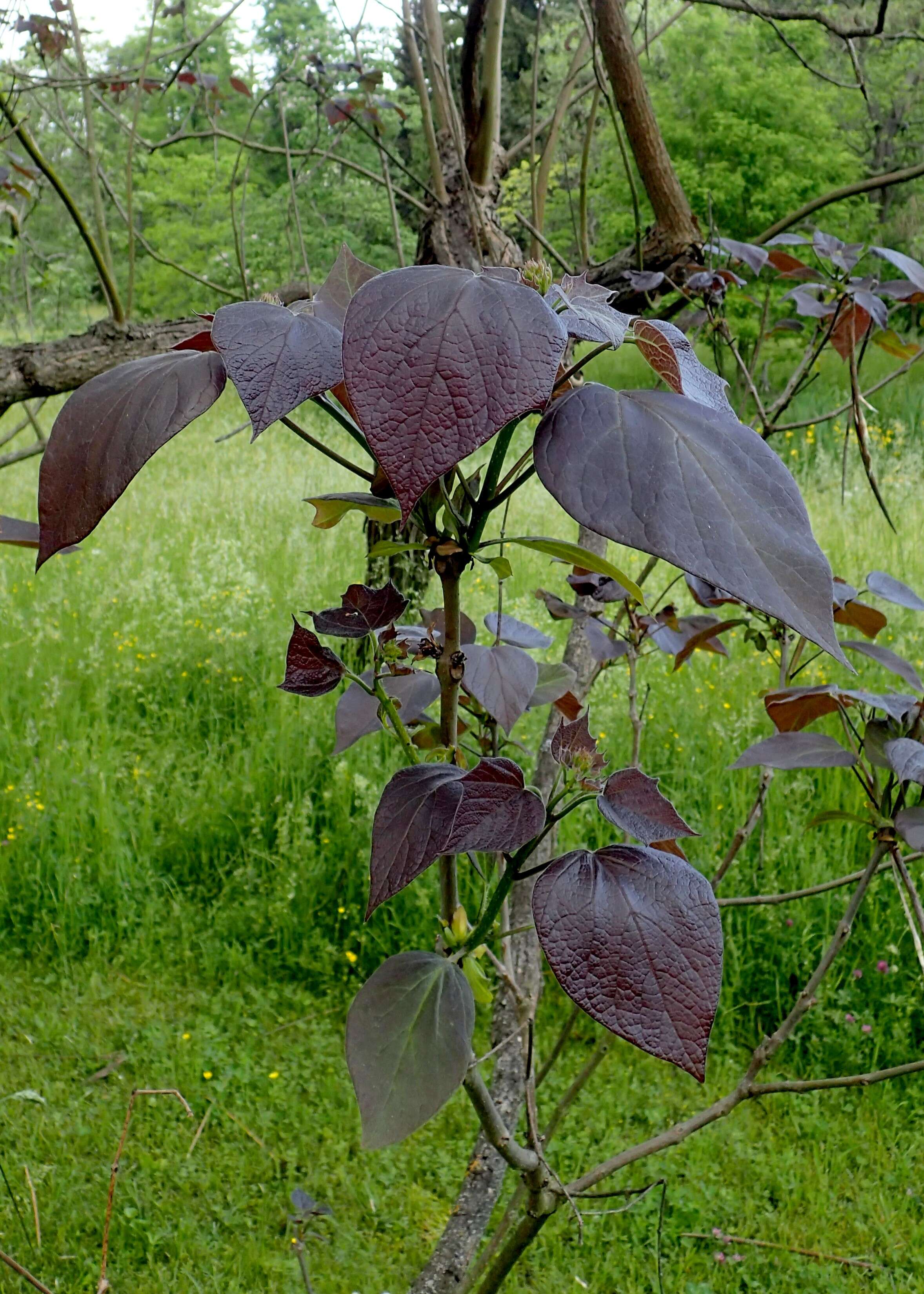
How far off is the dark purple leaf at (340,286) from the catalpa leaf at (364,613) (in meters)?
0.20

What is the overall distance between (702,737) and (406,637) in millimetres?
2215

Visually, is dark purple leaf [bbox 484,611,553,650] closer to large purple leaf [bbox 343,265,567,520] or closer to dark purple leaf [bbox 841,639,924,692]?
dark purple leaf [bbox 841,639,924,692]

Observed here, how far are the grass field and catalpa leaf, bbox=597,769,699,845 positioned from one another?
2.82 ft

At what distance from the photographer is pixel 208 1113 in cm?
199

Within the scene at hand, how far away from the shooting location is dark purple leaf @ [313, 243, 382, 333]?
63 cm

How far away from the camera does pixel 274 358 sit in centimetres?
49

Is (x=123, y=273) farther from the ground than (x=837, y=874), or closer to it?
farther from the ground

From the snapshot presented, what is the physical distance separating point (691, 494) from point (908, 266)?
1.07m

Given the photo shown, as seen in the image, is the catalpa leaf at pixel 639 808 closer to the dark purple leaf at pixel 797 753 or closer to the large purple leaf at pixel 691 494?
the large purple leaf at pixel 691 494

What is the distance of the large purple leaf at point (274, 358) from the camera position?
0.47 meters

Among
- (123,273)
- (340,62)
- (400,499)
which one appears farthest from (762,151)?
(400,499)

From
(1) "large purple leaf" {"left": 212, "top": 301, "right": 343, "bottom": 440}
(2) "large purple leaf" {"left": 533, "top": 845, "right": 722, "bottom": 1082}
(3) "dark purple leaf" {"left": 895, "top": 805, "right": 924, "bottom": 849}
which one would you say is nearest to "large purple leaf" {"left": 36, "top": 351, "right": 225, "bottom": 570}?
(1) "large purple leaf" {"left": 212, "top": 301, "right": 343, "bottom": 440}

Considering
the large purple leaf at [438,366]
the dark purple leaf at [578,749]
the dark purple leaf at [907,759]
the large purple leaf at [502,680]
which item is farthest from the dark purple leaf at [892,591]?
the large purple leaf at [438,366]

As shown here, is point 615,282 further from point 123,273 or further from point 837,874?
point 123,273
